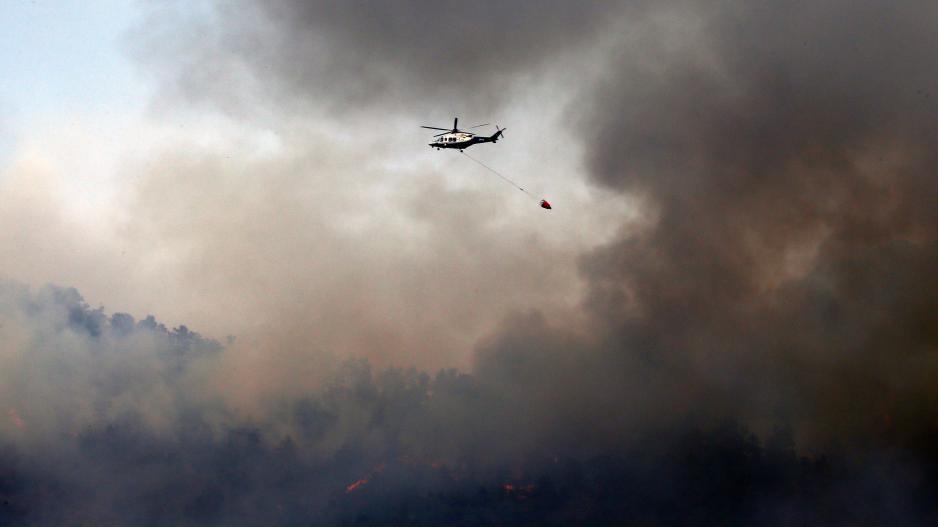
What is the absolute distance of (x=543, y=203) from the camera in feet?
492

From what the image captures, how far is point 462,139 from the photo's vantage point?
6368 inches

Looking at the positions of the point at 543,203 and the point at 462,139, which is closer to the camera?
the point at 543,203

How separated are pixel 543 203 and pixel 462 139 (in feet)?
69.6

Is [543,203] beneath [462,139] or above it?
beneath
